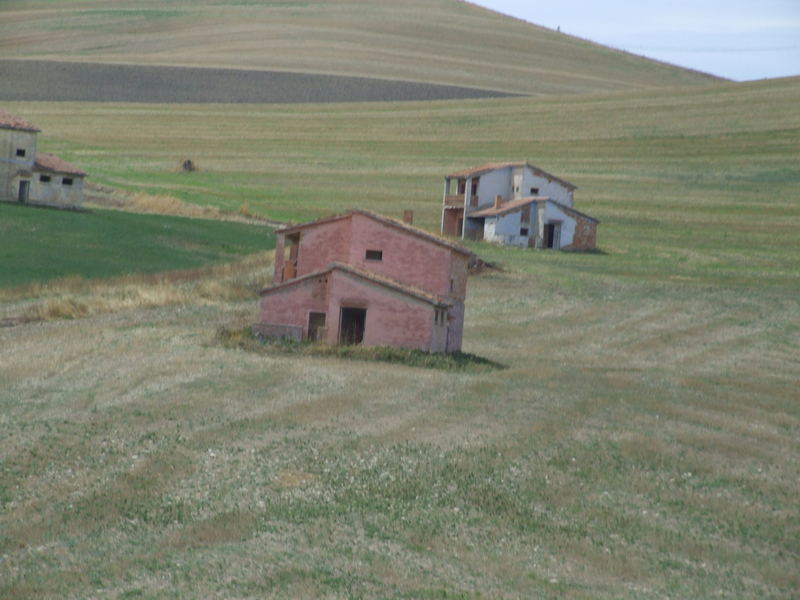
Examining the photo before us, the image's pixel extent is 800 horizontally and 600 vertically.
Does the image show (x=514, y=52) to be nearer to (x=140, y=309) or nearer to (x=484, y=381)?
(x=140, y=309)

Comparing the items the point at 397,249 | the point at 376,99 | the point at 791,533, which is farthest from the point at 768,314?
the point at 376,99

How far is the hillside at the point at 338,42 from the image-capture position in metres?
149

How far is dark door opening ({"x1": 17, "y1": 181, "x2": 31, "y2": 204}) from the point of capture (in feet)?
271

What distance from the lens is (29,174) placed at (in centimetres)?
8238

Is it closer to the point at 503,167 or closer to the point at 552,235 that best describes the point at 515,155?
the point at 503,167

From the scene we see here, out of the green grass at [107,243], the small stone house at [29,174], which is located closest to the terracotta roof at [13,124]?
the small stone house at [29,174]

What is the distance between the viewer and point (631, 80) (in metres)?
161

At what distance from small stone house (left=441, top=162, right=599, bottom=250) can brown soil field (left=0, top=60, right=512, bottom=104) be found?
1778 inches

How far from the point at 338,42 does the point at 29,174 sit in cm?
8059

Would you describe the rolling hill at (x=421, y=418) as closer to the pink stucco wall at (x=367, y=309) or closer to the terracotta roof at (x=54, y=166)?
the pink stucco wall at (x=367, y=309)

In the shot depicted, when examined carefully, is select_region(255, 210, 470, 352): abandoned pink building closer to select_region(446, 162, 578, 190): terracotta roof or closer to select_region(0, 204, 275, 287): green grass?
select_region(0, 204, 275, 287): green grass

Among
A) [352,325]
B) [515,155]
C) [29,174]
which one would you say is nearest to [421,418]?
[352,325]

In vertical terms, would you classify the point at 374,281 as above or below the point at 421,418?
above

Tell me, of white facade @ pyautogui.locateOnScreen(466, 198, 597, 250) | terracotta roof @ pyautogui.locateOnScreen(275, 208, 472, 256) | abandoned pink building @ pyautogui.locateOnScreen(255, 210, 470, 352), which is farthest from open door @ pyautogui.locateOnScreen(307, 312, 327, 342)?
white facade @ pyautogui.locateOnScreen(466, 198, 597, 250)
